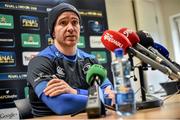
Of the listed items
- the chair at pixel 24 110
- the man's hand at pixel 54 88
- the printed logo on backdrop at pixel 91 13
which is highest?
the printed logo on backdrop at pixel 91 13

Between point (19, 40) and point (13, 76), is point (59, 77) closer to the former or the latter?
point (13, 76)

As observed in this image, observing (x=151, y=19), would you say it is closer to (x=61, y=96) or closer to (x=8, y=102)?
(x=8, y=102)

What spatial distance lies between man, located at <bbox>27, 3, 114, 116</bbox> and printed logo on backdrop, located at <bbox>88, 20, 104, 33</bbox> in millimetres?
1728

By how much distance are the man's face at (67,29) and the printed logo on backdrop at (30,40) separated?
1.32m

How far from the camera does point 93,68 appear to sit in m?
1.08

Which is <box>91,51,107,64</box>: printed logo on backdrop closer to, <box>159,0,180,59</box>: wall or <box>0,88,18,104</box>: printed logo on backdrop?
<box>0,88,18,104</box>: printed logo on backdrop

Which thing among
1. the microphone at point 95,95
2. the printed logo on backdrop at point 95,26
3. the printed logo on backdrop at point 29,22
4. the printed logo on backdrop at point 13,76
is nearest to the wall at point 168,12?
the printed logo on backdrop at point 95,26

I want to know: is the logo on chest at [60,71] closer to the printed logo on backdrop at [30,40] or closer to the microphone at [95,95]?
the microphone at [95,95]

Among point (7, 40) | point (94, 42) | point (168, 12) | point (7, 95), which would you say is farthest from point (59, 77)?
point (168, 12)

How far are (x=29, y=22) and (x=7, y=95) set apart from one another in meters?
0.81

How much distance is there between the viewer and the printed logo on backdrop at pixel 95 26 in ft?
11.8

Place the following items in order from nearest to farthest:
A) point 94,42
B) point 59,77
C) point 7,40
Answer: point 59,77 → point 7,40 → point 94,42

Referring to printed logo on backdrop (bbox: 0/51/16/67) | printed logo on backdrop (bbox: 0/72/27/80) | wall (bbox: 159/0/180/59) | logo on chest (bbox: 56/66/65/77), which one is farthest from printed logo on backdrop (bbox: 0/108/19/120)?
wall (bbox: 159/0/180/59)

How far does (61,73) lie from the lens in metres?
1.65
